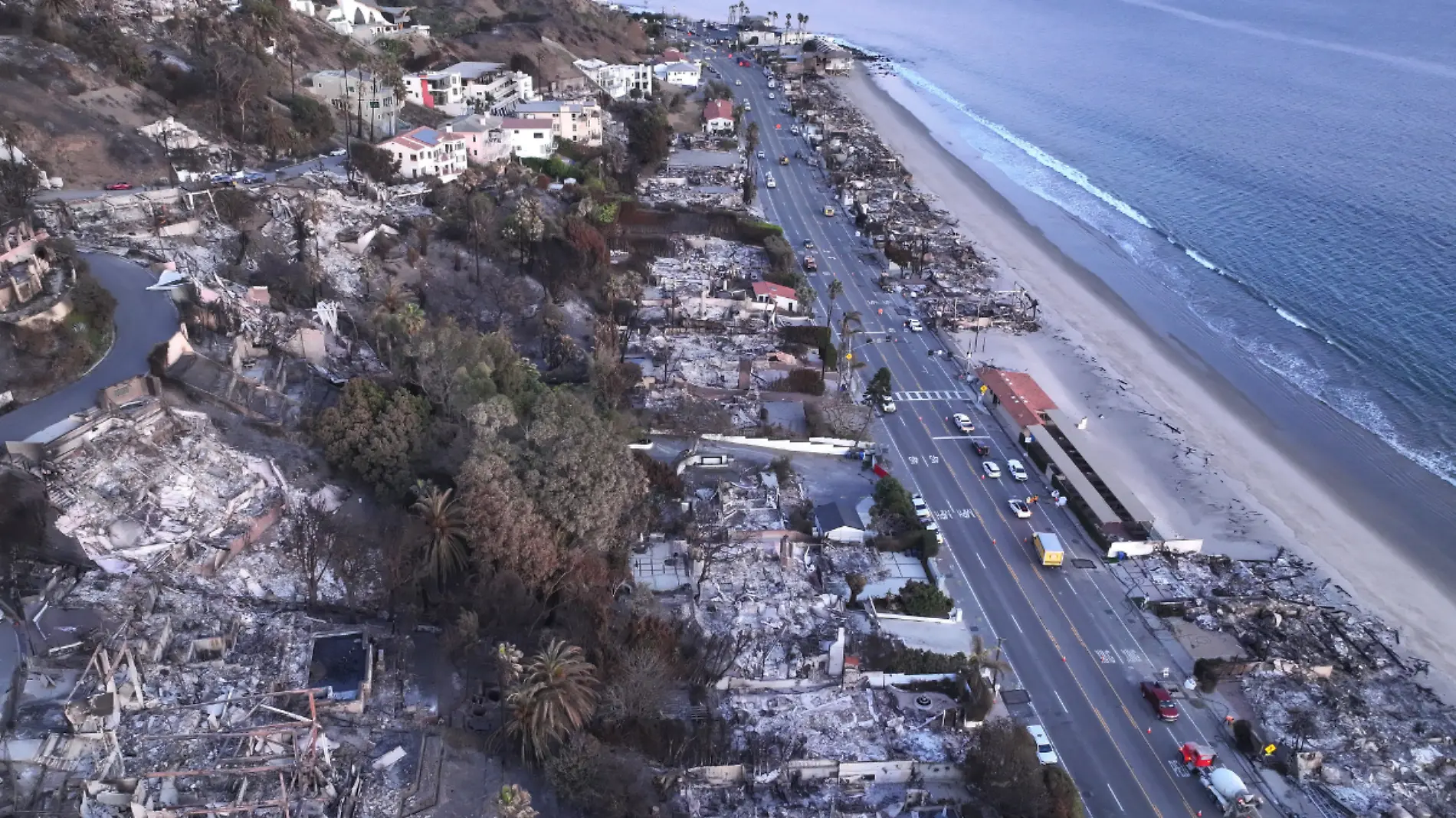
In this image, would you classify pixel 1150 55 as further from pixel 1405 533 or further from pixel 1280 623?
pixel 1280 623

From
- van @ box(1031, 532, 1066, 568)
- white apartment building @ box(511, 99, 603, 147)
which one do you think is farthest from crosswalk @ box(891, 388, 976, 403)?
white apartment building @ box(511, 99, 603, 147)

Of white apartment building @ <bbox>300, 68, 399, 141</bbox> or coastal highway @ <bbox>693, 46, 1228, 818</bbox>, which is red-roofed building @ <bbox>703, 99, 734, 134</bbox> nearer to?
white apartment building @ <bbox>300, 68, 399, 141</bbox>

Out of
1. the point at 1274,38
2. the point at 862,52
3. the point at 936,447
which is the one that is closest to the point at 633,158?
the point at 936,447

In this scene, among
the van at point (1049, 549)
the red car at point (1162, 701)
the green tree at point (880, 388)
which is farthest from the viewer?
the green tree at point (880, 388)

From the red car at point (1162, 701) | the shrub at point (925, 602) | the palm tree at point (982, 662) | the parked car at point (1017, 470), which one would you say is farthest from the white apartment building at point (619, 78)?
the red car at point (1162, 701)

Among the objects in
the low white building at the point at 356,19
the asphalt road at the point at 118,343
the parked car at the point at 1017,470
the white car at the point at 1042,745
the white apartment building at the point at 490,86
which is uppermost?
the low white building at the point at 356,19

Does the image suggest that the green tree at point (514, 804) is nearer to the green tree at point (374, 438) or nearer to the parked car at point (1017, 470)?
the green tree at point (374, 438)

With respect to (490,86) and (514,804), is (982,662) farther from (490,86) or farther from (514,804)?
(490,86)
